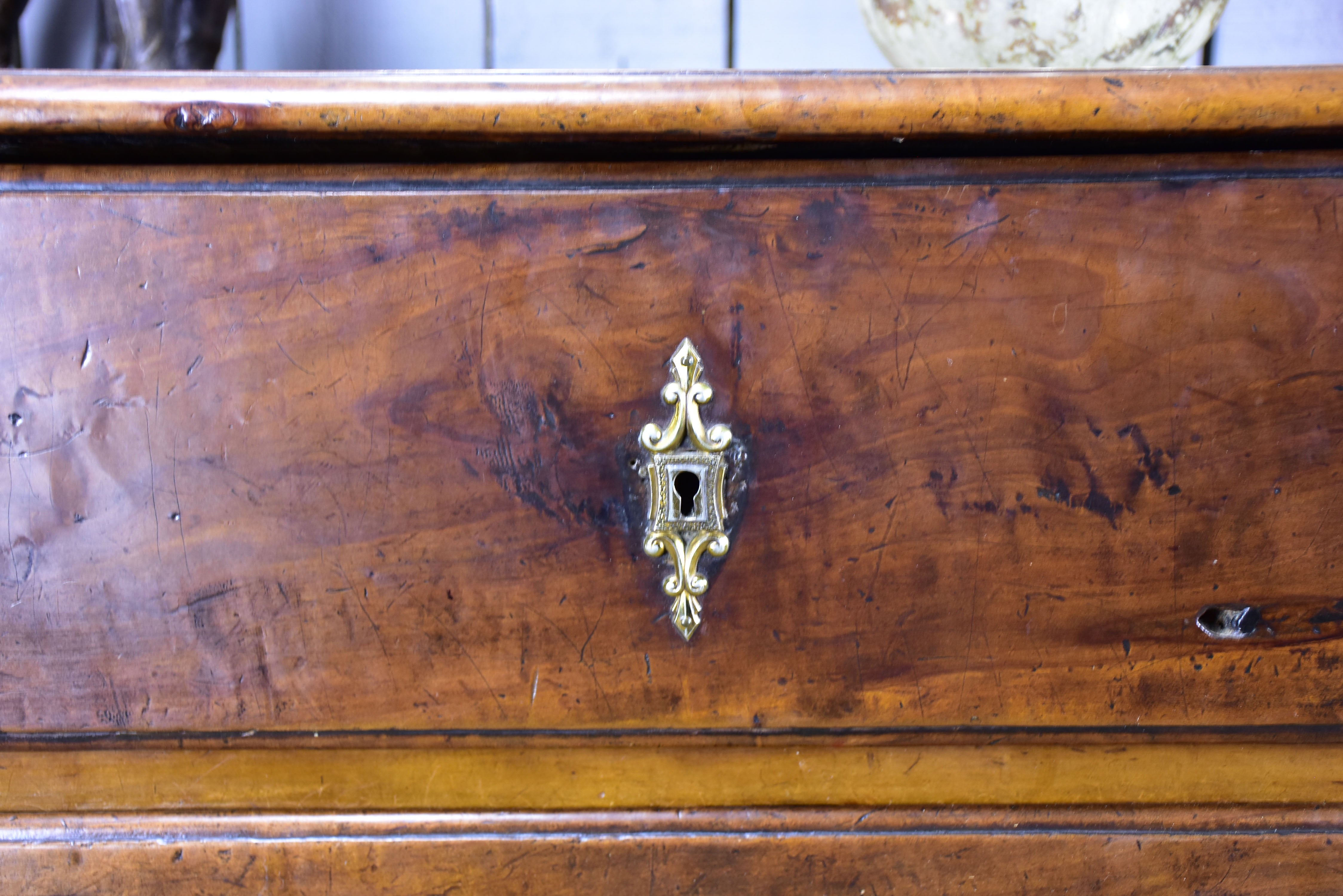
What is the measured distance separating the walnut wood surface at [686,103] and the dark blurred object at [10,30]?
0.42m

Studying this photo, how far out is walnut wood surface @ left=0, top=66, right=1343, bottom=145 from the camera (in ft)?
1.06

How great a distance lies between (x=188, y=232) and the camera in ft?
1.15

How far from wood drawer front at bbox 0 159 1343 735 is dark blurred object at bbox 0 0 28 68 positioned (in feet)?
1.35

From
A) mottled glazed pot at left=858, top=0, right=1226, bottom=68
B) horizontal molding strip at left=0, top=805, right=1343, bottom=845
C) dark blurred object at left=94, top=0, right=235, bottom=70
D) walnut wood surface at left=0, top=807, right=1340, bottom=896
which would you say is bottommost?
walnut wood surface at left=0, top=807, right=1340, bottom=896

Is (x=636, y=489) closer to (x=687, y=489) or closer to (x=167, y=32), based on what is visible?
(x=687, y=489)

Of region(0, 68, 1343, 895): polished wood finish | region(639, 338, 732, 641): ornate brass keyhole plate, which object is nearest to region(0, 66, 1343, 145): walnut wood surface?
region(0, 68, 1343, 895): polished wood finish

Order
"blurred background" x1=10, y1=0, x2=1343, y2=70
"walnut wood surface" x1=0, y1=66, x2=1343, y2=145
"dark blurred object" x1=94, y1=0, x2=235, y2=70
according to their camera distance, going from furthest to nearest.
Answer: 1. "blurred background" x1=10, y1=0, x2=1343, y2=70
2. "dark blurred object" x1=94, y1=0, x2=235, y2=70
3. "walnut wood surface" x1=0, y1=66, x2=1343, y2=145

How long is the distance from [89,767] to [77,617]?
3.6 inches

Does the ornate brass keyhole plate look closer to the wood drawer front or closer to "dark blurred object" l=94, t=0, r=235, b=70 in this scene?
the wood drawer front

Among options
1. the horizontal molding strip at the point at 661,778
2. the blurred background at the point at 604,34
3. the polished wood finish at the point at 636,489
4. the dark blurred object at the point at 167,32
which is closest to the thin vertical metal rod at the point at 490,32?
the blurred background at the point at 604,34

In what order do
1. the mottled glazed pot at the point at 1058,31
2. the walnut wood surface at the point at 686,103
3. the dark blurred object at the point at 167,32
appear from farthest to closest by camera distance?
the dark blurred object at the point at 167,32 → the mottled glazed pot at the point at 1058,31 → the walnut wood surface at the point at 686,103

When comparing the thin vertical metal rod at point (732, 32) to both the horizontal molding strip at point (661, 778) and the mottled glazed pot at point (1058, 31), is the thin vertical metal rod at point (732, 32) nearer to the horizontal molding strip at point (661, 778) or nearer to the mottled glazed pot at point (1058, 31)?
the mottled glazed pot at point (1058, 31)

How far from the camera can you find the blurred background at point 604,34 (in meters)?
0.74

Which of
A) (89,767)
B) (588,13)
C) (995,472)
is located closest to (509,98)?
(995,472)
